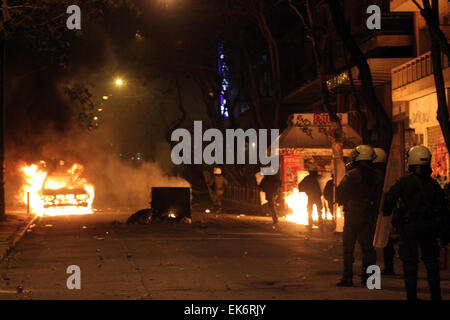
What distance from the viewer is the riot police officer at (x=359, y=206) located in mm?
12219

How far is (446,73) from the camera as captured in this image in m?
23.8

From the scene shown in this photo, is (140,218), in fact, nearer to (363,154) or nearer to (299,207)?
(299,207)

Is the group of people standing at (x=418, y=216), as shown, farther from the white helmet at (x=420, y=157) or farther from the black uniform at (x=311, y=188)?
the black uniform at (x=311, y=188)

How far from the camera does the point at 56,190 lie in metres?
36.6

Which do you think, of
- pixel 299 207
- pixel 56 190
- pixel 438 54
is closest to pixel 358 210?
pixel 438 54

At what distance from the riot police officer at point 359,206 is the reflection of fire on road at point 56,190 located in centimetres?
2470

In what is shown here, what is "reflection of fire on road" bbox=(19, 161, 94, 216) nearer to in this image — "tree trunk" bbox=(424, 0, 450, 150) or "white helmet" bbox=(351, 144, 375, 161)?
"tree trunk" bbox=(424, 0, 450, 150)

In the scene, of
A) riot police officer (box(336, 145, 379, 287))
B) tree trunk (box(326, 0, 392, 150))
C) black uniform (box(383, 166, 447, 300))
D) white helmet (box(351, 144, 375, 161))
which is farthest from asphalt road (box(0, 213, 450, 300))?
tree trunk (box(326, 0, 392, 150))

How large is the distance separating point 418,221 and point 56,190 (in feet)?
92.5

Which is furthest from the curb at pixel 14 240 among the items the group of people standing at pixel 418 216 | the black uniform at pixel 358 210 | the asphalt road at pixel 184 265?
the group of people standing at pixel 418 216

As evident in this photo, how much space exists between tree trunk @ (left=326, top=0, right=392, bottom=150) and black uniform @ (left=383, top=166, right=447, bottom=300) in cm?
1167

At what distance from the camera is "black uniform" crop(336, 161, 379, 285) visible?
12.2 meters
